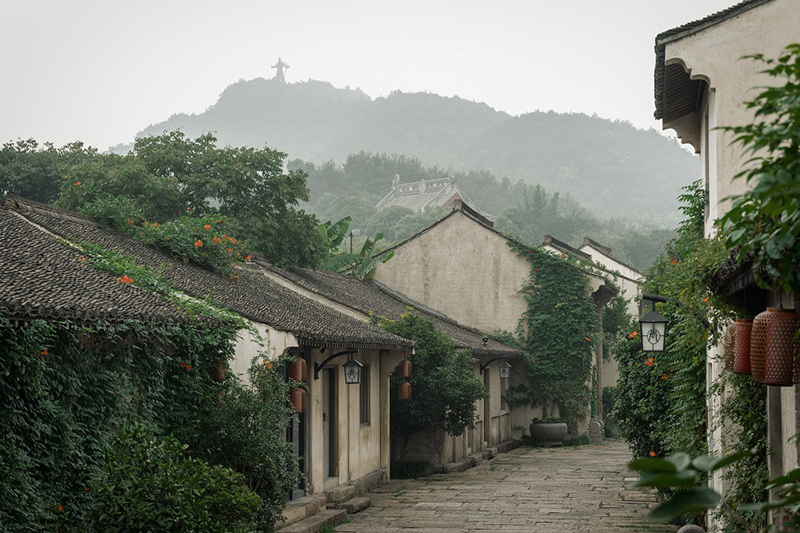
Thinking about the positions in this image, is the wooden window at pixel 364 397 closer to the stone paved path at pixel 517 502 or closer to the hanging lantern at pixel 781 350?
the stone paved path at pixel 517 502

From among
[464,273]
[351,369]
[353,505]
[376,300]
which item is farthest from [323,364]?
[464,273]

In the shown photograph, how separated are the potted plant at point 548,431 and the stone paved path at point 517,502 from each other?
15.5 feet

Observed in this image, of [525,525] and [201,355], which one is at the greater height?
[201,355]

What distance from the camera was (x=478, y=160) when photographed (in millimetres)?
142000

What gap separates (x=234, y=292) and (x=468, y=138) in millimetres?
139650

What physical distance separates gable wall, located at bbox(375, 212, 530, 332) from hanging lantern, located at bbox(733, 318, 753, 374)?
23.2m

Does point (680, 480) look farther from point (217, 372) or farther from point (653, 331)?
point (653, 331)

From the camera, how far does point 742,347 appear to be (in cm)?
651

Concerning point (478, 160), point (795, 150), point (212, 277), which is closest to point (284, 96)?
point (478, 160)

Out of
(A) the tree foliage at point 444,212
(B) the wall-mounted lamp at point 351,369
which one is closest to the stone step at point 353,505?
(B) the wall-mounted lamp at point 351,369

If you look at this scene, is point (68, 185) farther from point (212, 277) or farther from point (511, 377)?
point (511, 377)

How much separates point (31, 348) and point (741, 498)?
6.21 metres

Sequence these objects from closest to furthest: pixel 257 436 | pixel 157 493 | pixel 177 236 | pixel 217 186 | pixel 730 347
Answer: pixel 730 347 → pixel 157 493 → pixel 257 436 → pixel 177 236 → pixel 217 186

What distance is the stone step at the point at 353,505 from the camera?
15.7m
